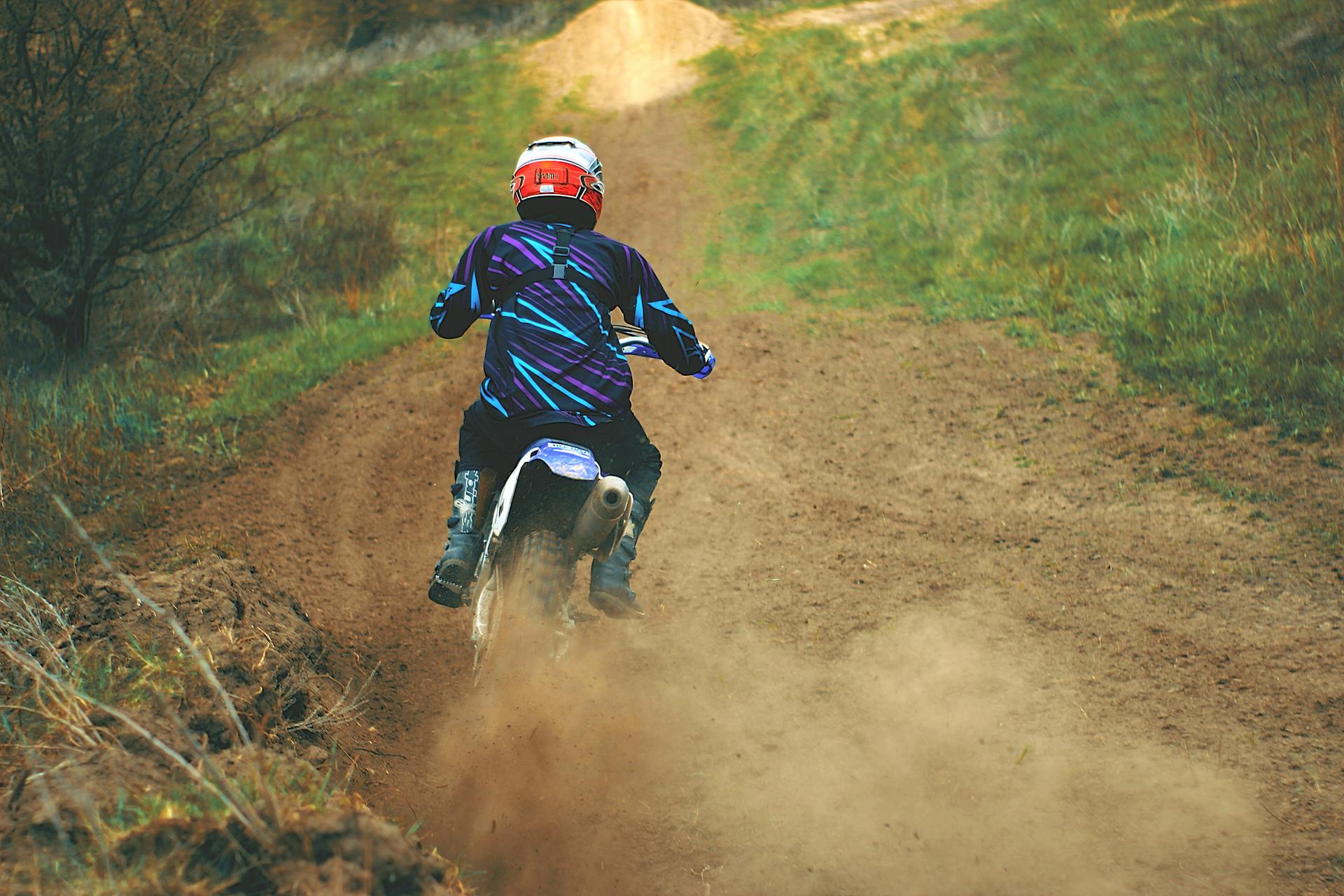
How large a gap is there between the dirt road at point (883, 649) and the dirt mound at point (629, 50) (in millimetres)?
12754

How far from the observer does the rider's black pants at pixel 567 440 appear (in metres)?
4.07

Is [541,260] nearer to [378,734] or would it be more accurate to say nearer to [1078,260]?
[378,734]

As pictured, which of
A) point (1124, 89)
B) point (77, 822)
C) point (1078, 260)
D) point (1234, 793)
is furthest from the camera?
point (1124, 89)

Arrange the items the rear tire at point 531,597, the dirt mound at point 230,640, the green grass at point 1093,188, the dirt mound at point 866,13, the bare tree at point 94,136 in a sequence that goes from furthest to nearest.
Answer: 1. the dirt mound at point 866,13
2. the bare tree at point 94,136
3. the green grass at point 1093,188
4. the dirt mound at point 230,640
5. the rear tire at point 531,597

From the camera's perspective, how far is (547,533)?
390cm

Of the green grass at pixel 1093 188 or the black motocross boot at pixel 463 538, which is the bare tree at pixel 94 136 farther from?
the black motocross boot at pixel 463 538

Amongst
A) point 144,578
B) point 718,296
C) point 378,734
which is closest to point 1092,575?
point 378,734

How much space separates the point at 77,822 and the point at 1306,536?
6.25 m

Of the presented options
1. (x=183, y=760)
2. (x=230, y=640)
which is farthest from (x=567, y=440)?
(x=183, y=760)

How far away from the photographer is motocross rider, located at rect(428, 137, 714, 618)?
13.4 feet

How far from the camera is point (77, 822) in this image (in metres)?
2.75

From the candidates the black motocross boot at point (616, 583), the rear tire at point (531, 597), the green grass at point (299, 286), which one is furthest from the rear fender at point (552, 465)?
the green grass at point (299, 286)

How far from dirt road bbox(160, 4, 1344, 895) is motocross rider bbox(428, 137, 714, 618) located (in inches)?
37.7

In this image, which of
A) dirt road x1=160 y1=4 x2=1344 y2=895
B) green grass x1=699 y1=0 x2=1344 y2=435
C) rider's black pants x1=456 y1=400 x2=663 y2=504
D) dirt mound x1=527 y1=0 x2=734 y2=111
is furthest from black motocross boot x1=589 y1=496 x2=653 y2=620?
dirt mound x1=527 y1=0 x2=734 y2=111
